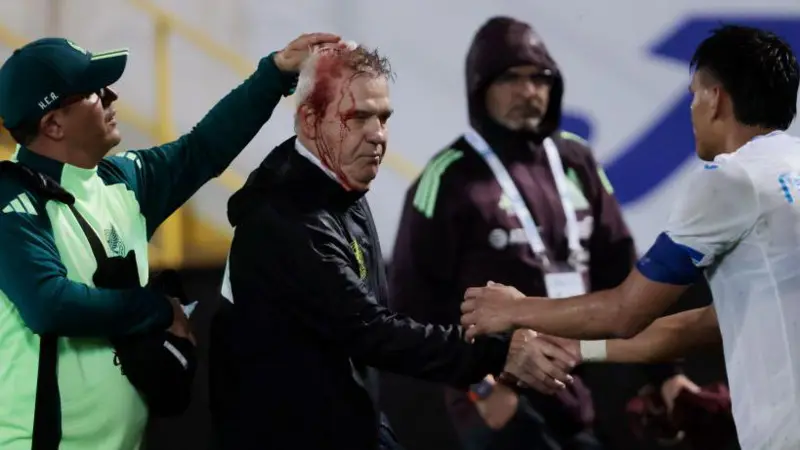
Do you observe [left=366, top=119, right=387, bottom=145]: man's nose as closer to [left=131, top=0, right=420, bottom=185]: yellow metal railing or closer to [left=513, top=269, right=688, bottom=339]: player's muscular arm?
[left=513, top=269, right=688, bottom=339]: player's muscular arm

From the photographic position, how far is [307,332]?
2.14 meters

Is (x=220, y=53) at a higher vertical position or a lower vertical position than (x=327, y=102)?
lower

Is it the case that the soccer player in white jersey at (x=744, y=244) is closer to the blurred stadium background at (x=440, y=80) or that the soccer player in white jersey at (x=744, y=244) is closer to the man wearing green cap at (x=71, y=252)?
the man wearing green cap at (x=71, y=252)

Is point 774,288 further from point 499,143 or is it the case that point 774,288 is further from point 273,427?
point 499,143

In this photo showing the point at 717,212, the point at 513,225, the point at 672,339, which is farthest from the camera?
the point at 513,225

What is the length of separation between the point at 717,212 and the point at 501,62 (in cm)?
135

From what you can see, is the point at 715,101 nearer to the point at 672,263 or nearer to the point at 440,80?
the point at 672,263

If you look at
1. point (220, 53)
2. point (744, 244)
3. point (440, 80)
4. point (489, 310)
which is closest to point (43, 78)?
point (489, 310)

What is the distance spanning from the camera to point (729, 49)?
84.0 inches

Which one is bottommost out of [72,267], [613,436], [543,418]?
[613,436]

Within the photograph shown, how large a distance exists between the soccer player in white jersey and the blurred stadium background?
1662 mm

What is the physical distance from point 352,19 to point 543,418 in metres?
1.49

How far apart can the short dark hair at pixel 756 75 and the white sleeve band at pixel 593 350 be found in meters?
0.58

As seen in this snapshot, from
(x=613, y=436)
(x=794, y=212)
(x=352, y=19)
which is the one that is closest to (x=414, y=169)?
(x=352, y=19)
